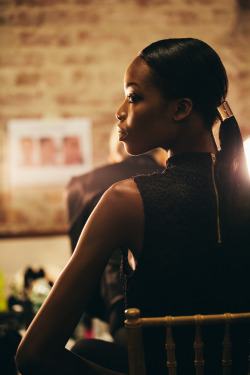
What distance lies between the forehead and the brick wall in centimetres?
223

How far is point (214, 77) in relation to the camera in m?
0.75

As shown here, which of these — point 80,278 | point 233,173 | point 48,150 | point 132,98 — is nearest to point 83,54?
point 48,150

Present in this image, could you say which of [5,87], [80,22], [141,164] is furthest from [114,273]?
[80,22]

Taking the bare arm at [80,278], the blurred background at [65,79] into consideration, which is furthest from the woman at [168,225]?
the blurred background at [65,79]

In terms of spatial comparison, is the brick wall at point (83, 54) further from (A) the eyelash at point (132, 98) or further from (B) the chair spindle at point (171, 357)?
(B) the chair spindle at point (171, 357)

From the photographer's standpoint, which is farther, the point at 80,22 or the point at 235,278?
the point at 80,22

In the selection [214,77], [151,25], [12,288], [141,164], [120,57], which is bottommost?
[12,288]

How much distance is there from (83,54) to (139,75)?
245 centimetres

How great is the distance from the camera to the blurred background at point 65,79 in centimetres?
295

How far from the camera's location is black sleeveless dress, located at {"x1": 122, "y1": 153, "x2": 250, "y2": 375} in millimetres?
660

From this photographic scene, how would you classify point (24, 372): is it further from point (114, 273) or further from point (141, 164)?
point (141, 164)

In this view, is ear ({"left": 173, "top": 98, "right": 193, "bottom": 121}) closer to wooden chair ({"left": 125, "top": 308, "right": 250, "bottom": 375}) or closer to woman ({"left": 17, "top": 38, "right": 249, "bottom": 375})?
woman ({"left": 17, "top": 38, "right": 249, "bottom": 375})

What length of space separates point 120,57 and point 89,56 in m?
0.24

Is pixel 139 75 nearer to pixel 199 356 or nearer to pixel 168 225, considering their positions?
pixel 168 225
